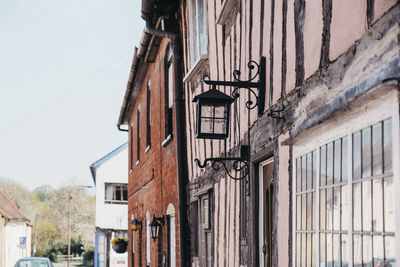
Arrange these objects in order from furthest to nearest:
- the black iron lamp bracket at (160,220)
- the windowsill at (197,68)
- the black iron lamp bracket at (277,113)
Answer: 1. the black iron lamp bracket at (160,220)
2. the windowsill at (197,68)
3. the black iron lamp bracket at (277,113)

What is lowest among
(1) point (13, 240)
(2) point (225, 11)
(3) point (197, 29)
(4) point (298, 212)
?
(1) point (13, 240)

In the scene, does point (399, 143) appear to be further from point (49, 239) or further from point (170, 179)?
point (49, 239)

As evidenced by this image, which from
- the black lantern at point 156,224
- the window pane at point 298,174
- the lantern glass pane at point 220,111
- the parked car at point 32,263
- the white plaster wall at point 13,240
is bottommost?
the white plaster wall at point 13,240

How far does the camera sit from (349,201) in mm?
2955

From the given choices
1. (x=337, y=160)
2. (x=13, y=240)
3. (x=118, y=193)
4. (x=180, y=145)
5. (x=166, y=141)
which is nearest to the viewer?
(x=337, y=160)

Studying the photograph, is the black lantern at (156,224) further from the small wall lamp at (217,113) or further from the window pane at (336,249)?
the window pane at (336,249)

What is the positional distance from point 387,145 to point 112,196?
29.3 meters

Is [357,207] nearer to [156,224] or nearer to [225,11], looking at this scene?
[225,11]

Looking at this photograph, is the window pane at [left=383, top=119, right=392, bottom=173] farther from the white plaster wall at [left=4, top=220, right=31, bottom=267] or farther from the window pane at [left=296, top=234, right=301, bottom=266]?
the white plaster wall at [left=4, top=220, right=31, bottom=267]

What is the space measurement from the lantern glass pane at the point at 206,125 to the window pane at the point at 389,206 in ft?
9.56

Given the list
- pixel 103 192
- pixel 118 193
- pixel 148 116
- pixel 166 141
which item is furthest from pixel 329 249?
pixel 118 193

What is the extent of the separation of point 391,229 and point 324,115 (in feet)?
2.61

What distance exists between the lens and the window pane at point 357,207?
2861 millimetres

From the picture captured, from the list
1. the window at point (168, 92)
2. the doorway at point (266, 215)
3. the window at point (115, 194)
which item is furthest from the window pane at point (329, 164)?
the window at point (115, 194)
